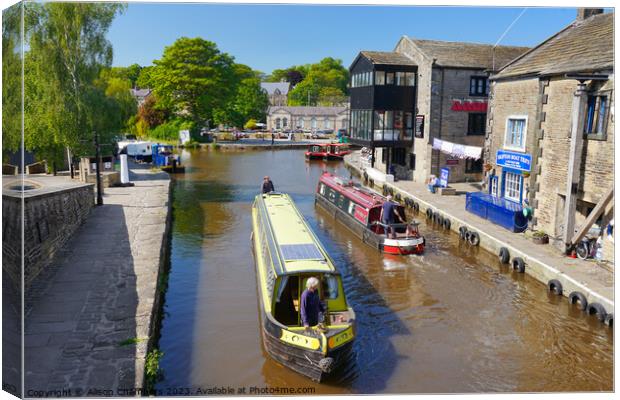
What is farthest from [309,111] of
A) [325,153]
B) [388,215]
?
[388,215]

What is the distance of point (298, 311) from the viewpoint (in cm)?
1178

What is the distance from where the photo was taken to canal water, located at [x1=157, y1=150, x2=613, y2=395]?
36.3ft

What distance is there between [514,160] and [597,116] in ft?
20.4

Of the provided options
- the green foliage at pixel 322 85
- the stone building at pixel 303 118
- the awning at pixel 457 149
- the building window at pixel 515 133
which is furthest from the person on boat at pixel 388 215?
the green foliage at pixel 322 85

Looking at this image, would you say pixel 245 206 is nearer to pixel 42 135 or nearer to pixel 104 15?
pixel 42 135

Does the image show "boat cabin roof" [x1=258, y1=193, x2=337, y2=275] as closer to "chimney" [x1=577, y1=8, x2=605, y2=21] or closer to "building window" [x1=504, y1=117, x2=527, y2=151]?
"building window" [x1=504, y1=117, x2=527, y2=151]

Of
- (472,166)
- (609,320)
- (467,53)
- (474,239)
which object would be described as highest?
(467,53)

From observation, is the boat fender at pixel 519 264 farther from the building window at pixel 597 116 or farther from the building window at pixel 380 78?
the building window at pixel 380 78

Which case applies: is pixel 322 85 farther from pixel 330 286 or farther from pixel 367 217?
pixel 330 286

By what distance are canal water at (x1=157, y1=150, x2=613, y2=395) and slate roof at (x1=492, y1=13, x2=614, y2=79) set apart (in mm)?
7128

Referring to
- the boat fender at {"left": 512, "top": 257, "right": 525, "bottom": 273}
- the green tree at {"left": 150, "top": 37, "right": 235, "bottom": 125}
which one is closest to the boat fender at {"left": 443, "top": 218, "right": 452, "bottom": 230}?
the boat fender at {"left": 512, "top": 257, "right": 525, "bottom": 273}

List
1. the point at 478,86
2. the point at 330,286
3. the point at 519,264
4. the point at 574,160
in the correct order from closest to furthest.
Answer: the point at 330,286, the point at 574,160, the point at 519,264, the point at 478,86

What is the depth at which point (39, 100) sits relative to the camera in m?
26.9

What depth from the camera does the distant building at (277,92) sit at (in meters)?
118
